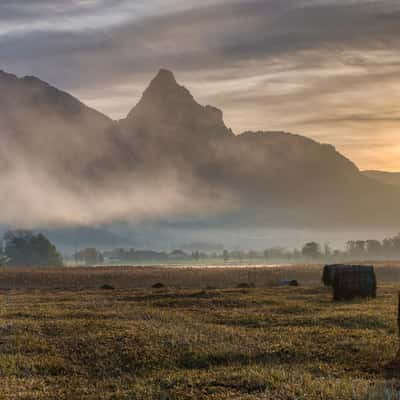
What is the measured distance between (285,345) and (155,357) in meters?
3.96

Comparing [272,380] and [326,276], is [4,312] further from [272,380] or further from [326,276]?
[326,276]

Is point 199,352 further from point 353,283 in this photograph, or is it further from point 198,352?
point 353,283

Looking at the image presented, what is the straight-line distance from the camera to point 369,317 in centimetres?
3070

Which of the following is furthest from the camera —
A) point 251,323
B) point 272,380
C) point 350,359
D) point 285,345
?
point 251,323

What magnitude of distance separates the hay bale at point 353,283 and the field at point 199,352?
159 inches

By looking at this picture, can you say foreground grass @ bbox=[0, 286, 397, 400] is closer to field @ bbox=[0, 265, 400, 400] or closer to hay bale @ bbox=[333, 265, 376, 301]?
field @ bbox=[0, 265, 400, 400]

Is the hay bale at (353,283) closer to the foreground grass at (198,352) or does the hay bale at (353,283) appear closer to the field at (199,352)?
the field at (199,352)

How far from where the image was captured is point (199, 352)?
73.5 feet

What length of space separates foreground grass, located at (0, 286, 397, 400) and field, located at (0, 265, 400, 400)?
A: 30 millimetres

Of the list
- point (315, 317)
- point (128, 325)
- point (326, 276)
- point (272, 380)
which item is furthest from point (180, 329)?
point (326, 276)

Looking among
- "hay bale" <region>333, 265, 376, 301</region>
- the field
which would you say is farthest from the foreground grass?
"hay bale" <region>333, 265, 376, 301</region>

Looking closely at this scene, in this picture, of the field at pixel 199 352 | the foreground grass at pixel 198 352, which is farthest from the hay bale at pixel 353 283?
the foreground grass at pixel 198 352

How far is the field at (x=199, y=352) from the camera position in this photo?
17.9m

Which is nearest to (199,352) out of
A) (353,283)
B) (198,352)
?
(198,352)
